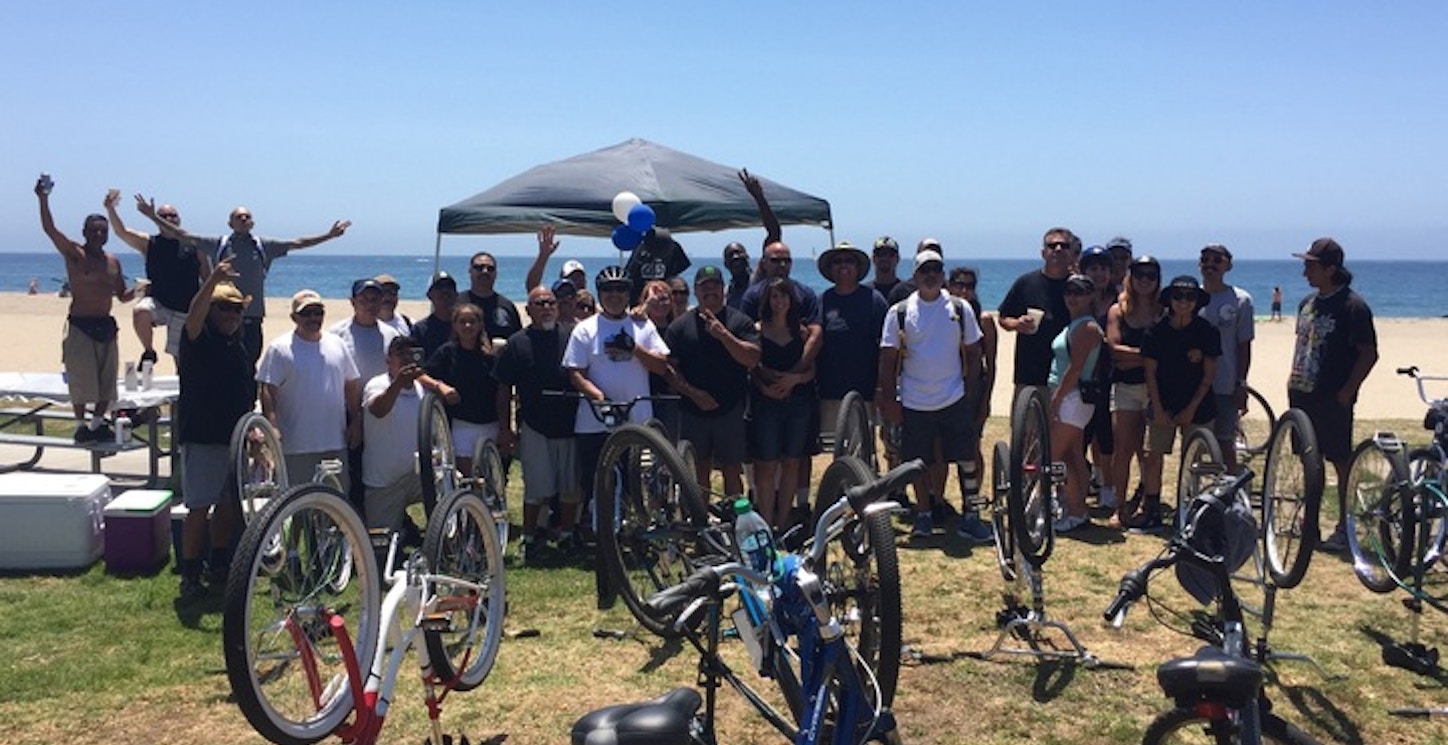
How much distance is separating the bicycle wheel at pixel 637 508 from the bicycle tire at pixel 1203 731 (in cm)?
222

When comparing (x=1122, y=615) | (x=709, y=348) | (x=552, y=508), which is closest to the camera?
(x=1122, y=615)

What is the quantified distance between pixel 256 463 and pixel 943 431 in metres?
4.45

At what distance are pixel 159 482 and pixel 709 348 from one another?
16.7ft

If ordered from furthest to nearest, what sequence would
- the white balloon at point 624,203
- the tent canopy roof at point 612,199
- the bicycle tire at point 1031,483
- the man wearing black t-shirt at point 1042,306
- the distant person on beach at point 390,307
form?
the tent canopy roof at point 612,199 < the white balloon at point 624,203 < the man wearing black t-shirt at point 1042,306 < the distant person on beach at point 390,307 < the bicycle tire at point 1031,483

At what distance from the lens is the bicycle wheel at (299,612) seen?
3.47 meters

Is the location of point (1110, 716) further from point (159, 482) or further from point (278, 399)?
point (159, 482)

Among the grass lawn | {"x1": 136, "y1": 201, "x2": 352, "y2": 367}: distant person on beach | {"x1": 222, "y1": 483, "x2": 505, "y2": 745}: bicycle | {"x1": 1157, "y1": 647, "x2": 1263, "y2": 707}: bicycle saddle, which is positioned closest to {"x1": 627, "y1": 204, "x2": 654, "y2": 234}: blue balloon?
{"x1": 136, "y1": 201, "x2": 352, "y2": 367}: distant person on beach

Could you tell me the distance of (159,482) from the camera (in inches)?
368

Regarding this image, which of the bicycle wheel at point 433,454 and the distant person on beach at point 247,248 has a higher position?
the distant person on beach at point 247,248

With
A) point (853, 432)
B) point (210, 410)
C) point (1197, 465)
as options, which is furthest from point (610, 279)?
point (1197, 465)

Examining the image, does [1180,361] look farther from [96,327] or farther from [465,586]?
[96,327]

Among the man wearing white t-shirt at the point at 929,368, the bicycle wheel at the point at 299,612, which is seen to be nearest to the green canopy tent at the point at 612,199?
the man wearing white t-shirt at the point at 929,368

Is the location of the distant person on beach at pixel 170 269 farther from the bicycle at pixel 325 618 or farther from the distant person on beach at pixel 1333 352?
the distant person on beach at pixel 1333 352

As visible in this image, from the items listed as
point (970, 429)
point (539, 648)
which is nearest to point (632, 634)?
point (539, 648)
